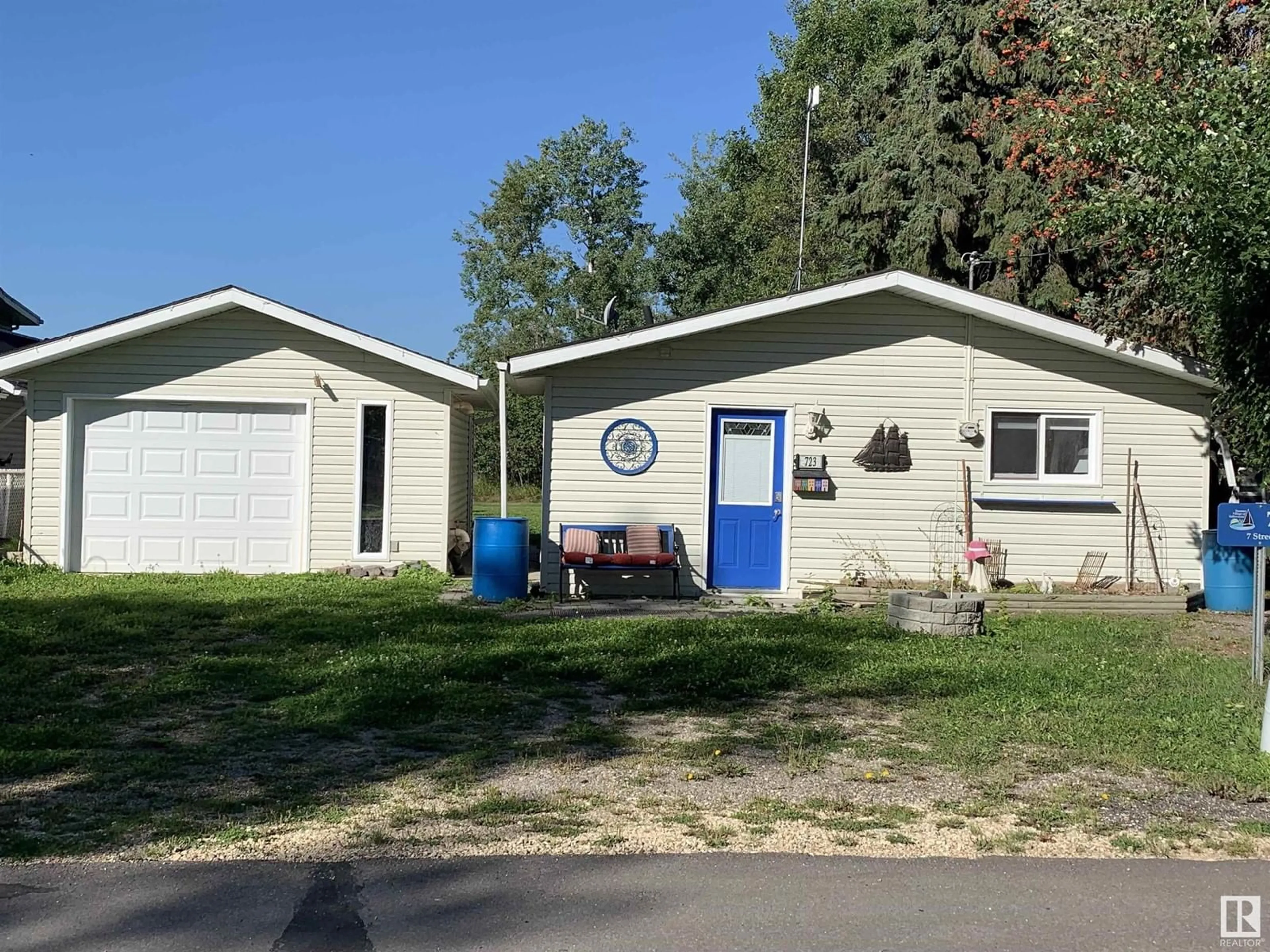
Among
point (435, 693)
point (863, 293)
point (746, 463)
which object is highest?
point (863, 293)

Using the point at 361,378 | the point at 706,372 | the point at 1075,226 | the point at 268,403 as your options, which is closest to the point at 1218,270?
the point at 1075,226

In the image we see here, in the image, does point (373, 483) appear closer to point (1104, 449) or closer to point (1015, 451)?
point (1015, 451)

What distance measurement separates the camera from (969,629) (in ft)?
34.8

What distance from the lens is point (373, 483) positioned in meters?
14.5

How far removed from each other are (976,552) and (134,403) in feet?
33.8

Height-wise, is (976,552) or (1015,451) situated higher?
(1015,451)

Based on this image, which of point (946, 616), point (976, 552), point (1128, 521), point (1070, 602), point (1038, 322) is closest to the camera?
point (946, 616)

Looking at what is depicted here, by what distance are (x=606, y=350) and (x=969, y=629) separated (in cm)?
506

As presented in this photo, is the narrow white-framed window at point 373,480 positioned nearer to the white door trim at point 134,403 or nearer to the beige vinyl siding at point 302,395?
the beige vinyl siding at point 302,395

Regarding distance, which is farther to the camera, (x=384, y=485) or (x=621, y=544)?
(x=384, y=485)

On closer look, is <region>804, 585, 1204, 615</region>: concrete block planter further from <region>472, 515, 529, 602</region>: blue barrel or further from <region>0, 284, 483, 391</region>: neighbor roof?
<region>0, 284, 483, 391</region>: neighbor roof

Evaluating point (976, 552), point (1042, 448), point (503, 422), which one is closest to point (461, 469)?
point (503, 422)

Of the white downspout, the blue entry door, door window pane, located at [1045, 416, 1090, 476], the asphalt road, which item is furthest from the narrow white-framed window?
the asphalt road

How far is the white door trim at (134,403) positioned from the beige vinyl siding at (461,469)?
1.77m
